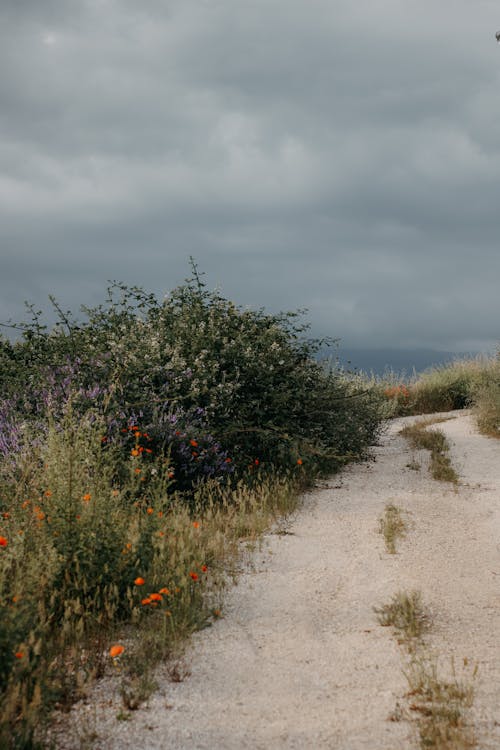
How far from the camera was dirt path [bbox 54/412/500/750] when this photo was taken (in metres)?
3.16

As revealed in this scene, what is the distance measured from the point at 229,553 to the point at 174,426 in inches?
91.6

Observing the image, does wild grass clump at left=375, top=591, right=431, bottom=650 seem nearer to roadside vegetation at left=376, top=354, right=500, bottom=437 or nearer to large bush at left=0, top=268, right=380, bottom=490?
large bush at left=0, top=268, right=380, bottom=490

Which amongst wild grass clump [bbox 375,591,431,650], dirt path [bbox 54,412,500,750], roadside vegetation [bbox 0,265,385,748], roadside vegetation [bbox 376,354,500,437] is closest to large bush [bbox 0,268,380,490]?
roadside vegetation [bbox 0,265,385,748]

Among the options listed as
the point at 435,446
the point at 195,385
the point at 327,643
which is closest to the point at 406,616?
the point at 327,643

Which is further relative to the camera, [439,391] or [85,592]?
[439,391]

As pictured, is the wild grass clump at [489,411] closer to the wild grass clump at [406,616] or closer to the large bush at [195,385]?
the large bush at [195,385]

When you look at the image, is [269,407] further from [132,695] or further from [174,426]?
[132,695]

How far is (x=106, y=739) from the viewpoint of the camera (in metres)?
3.06

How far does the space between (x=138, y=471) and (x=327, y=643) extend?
177 centimetres

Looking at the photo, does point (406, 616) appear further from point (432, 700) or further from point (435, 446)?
point (435, 446)

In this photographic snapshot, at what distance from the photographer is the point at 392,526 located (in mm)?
6375

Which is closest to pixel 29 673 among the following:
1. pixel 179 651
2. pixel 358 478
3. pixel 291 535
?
pixel 179 651

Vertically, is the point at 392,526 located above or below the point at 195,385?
below

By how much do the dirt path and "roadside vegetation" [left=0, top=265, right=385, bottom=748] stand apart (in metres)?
0.22
